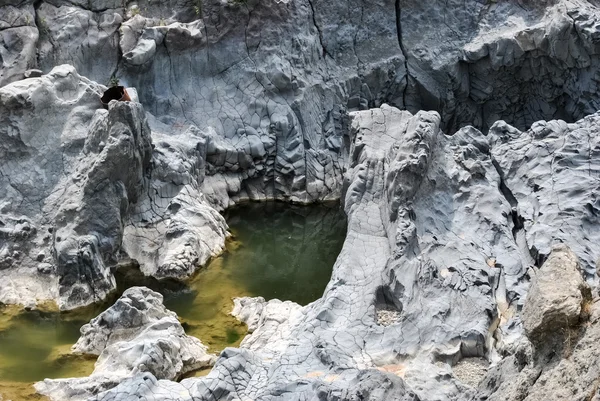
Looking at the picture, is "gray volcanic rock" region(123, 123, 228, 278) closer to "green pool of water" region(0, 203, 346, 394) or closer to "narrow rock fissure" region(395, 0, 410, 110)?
"green pool of water" region(0, 203, 346, 394)

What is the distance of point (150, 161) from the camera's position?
1195 cm

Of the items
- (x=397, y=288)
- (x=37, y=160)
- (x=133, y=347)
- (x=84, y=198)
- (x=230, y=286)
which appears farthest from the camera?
(x=37, y=160)

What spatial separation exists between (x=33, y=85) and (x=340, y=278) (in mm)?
5521

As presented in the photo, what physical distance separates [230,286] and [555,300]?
23.5 ft

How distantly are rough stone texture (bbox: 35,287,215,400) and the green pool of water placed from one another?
337mm

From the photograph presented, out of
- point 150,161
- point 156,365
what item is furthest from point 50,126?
point 156,365

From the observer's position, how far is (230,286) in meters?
11.0

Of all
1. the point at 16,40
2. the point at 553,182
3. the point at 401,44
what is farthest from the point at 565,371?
the point at 401,44

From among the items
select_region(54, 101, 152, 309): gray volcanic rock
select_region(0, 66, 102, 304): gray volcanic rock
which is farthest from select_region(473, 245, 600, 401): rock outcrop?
select_region(0, 66, 102, 304): gray volcanic rock

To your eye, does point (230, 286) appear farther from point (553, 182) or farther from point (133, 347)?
point (553, 182)

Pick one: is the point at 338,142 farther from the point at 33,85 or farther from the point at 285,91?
the point at 33,85

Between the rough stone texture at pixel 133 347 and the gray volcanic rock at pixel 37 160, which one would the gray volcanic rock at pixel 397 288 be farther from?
the gray volcanic rock at pixel 37 160

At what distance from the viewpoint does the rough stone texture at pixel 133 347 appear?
331 inches

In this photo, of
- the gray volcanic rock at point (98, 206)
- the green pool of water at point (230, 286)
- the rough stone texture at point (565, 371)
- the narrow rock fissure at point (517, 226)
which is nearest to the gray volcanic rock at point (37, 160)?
the gray volcanic rock at point (98, 206)
